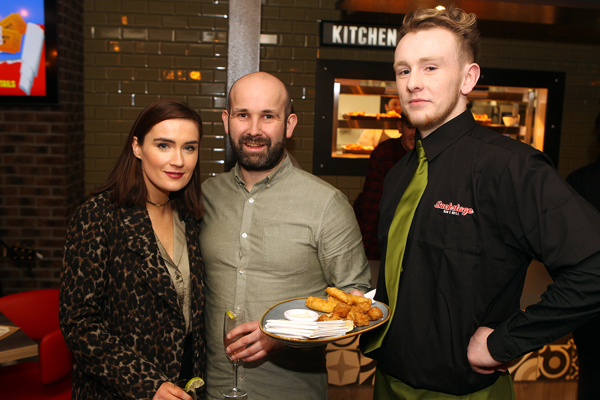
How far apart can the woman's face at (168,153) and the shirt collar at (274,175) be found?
254mm

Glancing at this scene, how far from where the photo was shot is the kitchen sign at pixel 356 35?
16.7 ft

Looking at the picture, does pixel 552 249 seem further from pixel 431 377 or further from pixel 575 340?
pixel 575 340

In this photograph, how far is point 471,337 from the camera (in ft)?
4.93

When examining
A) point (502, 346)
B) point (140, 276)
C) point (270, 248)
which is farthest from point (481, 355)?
point (140, 276)

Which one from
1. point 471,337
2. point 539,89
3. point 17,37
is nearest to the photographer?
point 471,337

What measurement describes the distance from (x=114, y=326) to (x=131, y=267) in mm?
210

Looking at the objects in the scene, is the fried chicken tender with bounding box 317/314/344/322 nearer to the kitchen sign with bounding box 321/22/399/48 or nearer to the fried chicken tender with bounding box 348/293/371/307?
the fried chicken tender with bounding box 348/293/371/307

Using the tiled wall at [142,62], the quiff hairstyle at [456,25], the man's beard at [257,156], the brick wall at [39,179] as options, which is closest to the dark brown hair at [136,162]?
the man's beard at [257,156]

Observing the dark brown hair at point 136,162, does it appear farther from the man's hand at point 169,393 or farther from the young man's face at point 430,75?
the young man's face at point 430,75

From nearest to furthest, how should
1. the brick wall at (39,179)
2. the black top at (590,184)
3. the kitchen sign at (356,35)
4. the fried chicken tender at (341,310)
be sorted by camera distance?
1. the fried chicken tender at (341,310)
2. the black top at (590,184)
3. the brick wall at (39,179)
4. the kitchen sign at (356,35)

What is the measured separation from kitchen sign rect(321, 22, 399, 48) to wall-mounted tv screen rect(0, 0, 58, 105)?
2.52 meters

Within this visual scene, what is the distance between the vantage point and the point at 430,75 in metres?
1.54

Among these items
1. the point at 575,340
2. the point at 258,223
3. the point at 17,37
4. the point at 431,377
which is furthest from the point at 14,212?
the point at 575,340

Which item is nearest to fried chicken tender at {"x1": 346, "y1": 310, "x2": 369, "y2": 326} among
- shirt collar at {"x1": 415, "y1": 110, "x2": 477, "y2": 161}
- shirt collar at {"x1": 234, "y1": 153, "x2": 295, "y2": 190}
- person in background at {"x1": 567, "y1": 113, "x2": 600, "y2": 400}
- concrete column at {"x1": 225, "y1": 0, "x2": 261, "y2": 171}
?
shirt collar at {"x1": 415, "y1": 110, "x2": 477, "y2": 161}
